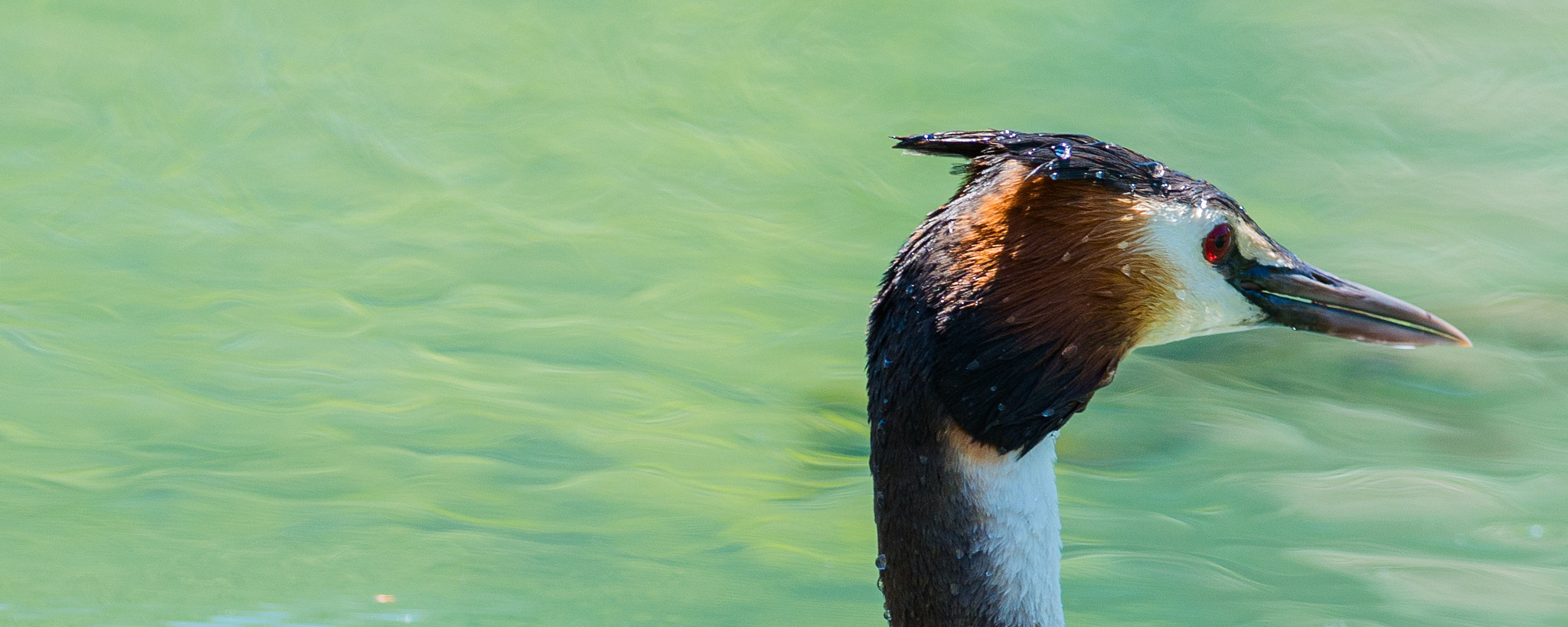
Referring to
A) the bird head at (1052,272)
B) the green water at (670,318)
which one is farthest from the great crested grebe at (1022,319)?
the green water at (670,318)

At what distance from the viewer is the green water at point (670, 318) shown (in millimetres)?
5285

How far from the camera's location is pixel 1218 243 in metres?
2.65

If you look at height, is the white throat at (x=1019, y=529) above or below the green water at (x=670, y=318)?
below

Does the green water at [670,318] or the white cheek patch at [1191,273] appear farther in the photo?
the green water at [670,318]

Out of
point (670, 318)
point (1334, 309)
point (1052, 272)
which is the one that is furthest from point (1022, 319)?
point (670, 318)

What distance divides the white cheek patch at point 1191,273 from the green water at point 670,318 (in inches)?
102

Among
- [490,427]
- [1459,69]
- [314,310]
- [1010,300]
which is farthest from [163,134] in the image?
[1459,69]

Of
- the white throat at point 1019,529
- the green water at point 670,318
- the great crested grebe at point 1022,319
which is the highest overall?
the green water at point 670,318

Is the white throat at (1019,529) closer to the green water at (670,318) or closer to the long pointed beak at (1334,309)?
the long pointed beak at (1334,309)

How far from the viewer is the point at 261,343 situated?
6184 mm

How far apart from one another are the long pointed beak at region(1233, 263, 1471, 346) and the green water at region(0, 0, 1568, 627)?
2515 millimetres

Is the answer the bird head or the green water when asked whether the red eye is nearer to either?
the bird head

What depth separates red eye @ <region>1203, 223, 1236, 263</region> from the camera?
263 centimetres

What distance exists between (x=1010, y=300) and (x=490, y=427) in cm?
373
